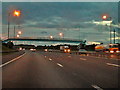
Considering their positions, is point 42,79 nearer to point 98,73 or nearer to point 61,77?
point 61,77

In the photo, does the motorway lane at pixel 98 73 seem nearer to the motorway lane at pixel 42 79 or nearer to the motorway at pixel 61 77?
the motorway at pixel 61 77

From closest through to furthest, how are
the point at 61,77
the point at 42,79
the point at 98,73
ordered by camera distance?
the point at 42,79 → the point at 61,77 → the point at 98,73

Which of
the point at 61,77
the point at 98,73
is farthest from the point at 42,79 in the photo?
the point at 98,73

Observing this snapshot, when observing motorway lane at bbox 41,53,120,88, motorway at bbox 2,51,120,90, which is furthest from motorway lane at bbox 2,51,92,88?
motorway lane at bbox 41,53,120,88

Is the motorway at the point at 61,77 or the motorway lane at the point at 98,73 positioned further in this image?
the motorway lane at the point at 98,73

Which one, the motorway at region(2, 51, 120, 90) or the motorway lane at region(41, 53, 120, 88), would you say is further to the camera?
the motorway lane at region(41, 53, 120, 88)

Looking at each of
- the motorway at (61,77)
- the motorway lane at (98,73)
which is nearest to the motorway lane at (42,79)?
the motorway at (61,77)

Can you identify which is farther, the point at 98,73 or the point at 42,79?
the point at 98,73

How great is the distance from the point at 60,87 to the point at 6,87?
7.01 feet

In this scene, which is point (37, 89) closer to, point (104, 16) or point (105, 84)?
point (105, 84)

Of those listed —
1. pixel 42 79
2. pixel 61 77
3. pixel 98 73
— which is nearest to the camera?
pixel 42 79

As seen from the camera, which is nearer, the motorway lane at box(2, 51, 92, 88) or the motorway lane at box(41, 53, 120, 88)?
the motorway lane at box(2, 51, 92, 88)

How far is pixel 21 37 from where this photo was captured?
13662 centimetres

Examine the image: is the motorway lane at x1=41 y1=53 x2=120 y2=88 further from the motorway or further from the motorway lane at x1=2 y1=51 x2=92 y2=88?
the motorway lane at x1=2 y1=51 x2=92 y2=88
